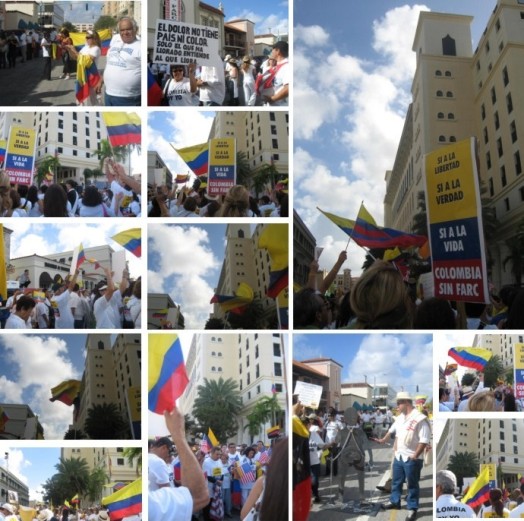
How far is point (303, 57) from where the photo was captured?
5.11 m

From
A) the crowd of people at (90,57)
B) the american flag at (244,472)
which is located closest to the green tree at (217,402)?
the american flag at (244,472)

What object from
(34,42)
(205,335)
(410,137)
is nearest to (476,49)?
(410,137)

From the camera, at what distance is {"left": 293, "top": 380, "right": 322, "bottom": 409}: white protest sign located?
16.7 feet

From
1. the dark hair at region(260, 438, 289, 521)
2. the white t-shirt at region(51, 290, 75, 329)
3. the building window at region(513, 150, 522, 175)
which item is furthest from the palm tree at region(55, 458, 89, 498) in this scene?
the building window at region(513, 150, 522, 175)

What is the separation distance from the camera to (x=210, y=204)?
5.15 metres

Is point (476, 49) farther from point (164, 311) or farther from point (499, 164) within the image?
point (164, 311)

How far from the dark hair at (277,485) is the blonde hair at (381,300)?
39.9 inches

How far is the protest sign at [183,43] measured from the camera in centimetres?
512

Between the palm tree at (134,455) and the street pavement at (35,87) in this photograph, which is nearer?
the palm tree at (134,455)

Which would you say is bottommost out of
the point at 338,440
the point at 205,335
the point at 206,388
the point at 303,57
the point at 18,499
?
the point at 18,499

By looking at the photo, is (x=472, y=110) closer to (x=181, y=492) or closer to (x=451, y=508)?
(x=451, y=508)

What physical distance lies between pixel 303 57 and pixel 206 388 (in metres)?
2.39

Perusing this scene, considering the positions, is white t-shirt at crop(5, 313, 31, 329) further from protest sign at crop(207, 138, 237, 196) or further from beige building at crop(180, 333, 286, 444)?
protest sign at crop(207, 138, 237, 196)

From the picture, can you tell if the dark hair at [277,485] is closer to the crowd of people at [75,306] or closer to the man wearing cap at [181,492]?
the man wearing cap at [181,492]
